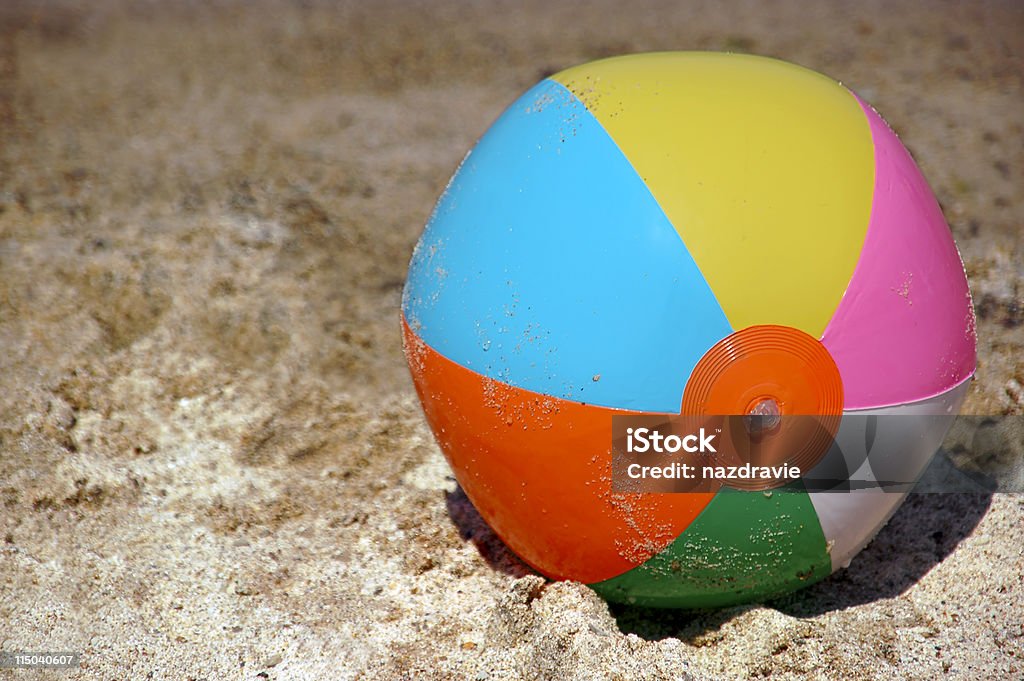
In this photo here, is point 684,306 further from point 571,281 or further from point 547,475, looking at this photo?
point 547,475

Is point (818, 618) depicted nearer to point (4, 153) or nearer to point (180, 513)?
point (180, 513)

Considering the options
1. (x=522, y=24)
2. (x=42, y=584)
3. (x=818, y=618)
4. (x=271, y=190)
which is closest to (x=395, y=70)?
(x=522, y=24)

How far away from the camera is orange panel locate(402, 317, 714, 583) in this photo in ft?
9.11

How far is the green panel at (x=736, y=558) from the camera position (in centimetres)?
280

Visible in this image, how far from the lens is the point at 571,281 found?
2699 mm

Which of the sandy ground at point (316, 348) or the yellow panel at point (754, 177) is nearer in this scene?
the yellow panel at point (754, 177)

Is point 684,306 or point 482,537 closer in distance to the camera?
point 684,306

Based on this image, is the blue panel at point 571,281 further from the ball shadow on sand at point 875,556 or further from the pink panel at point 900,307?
the ball shadow on sand at point 875,556

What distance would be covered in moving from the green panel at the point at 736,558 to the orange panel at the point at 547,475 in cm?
5

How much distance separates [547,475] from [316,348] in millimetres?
2172

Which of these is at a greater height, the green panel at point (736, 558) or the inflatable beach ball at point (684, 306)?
the inflatable beach ball at point (684, 306)

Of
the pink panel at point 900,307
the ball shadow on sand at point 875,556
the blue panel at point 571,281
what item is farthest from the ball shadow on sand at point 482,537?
the pink panel at point 900,307

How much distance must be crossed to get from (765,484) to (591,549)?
1.72ft

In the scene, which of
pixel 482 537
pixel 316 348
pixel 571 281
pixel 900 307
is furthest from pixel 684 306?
pixel 316 348
